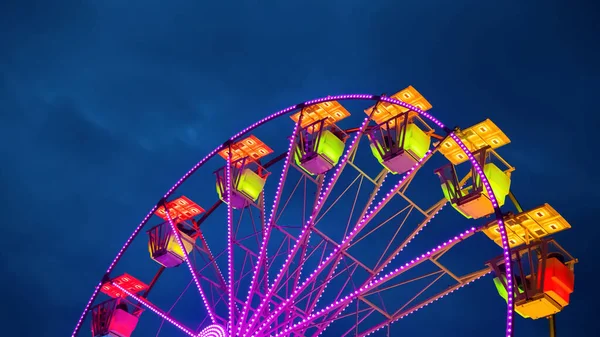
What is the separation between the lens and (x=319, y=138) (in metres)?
17.3

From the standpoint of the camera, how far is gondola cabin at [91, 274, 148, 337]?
64.0ft

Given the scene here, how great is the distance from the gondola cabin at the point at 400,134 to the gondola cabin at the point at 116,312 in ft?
23.3

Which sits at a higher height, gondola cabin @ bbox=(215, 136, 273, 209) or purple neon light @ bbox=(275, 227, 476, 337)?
gondola cabin @ bbox=(215, 136, 273, 209)

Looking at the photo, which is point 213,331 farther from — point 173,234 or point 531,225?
point 531,225

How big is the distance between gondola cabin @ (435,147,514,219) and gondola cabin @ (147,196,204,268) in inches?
263

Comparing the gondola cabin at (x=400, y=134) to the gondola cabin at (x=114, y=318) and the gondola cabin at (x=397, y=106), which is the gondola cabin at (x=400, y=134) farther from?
the gondola cabin at (x=114, y=318)

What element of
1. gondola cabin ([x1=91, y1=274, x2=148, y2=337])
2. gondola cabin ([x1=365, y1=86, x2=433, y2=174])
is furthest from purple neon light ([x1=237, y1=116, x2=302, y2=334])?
gondola cabin ([x1=91, y1=274, x2=148, y2=337])

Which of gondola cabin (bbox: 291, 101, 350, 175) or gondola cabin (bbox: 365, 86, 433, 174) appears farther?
gondola cabin (bbox: 291, 101, 350, 175)

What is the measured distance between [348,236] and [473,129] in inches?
126

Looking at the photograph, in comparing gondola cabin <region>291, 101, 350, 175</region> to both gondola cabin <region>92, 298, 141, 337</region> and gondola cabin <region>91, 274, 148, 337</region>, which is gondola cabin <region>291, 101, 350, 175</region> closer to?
gondola cabin <region>91, 274, 148, 337</region>

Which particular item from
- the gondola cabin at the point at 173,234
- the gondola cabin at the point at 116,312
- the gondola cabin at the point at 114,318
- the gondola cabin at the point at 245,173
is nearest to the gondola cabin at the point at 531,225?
the gondola cabin at the point at 245,173

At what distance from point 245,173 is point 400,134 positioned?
414 centimetres

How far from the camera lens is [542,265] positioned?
13.8 meters

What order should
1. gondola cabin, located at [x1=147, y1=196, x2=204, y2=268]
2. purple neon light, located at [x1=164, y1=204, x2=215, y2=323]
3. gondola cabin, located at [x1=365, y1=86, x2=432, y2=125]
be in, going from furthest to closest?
gondola cabin, located at [x1=147, y1=196, x2=204, y2=268], purple neon light, located at [x1=164, y1=204, x2=215, y2=323], gondola cabin, located at [x1=365, y1=86, x2=432, y2=125]
